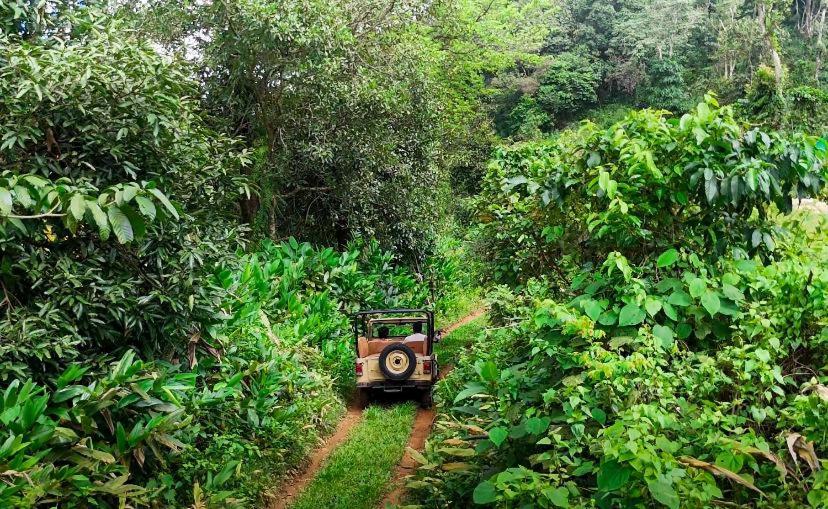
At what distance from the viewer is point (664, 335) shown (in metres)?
3.20

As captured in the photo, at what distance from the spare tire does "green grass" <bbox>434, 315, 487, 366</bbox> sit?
2033 mm

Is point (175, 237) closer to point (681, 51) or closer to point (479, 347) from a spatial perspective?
point (479, 347)

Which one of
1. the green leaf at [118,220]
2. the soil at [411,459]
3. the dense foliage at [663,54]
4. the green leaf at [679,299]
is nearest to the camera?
the green leaf at [118,220]

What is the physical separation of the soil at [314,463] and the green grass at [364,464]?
11cm

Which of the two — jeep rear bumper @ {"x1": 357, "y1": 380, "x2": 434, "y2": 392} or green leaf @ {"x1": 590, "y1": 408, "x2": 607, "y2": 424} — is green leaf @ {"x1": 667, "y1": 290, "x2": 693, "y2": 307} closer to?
green leaf @ {"x1": 590, "y1": 408, "x2": 607, "y2": 424}

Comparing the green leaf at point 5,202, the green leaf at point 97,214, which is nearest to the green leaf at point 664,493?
the green leaf at point 97,214

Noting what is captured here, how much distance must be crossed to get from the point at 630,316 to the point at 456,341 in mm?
8725

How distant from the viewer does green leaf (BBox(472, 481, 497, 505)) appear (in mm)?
2988

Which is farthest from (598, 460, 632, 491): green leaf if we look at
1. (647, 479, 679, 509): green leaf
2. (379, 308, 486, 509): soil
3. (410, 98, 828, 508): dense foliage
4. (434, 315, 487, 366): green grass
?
(434, 315, 487, 366): green grass

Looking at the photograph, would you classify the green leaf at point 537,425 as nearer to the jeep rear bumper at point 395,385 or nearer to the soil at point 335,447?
the soil at point 335,447

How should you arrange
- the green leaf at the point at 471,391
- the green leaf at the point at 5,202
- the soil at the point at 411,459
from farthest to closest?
the soil at the point at 411,459 < the green leaf at the point at 471,391 < the green leaf at the point at 5,202

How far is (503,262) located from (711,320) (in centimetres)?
390

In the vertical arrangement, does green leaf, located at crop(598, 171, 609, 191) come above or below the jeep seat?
above

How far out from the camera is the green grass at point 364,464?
18.2 ft
